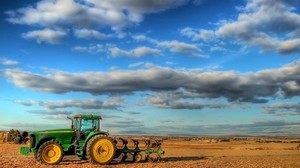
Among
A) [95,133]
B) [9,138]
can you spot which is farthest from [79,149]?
[9,138]

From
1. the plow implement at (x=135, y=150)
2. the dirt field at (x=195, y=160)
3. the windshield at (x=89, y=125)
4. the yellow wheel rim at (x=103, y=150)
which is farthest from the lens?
the plow implement at (x=135, y=150)

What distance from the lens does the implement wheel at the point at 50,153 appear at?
876 inches

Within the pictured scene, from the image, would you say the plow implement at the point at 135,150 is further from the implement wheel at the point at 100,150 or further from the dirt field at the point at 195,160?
the implement wheel at the point at 100,150

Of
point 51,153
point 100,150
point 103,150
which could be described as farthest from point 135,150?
point 51,153

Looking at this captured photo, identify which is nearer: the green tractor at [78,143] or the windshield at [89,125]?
the green tractor at [78,143]

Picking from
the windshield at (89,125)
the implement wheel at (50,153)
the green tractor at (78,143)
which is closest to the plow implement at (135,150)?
the green tractor at (78,143)

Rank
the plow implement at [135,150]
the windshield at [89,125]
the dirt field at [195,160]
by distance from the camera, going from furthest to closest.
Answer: the plow implement at [135,150], the windshield at [89,125], the dirt field at [195,160]

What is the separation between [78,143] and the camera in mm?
22859

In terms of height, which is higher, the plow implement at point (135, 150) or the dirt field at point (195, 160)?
the plow implement at point (135, 150)

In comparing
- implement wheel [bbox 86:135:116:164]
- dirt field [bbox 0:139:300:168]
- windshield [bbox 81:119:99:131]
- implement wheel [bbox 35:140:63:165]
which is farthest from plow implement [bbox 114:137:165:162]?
implement wheel [bbox 35:140:63:165]

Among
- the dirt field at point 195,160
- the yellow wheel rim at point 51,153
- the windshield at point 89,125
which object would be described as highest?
the windshield at point 89,125

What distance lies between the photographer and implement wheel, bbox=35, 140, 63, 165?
2225 cm

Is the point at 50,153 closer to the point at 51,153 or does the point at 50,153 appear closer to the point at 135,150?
the point at 51,153

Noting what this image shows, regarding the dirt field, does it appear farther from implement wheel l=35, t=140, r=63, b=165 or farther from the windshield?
the windshield
